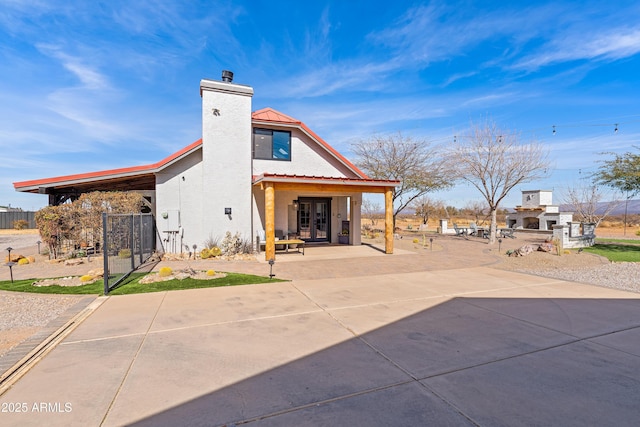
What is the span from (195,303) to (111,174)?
27.9 feet

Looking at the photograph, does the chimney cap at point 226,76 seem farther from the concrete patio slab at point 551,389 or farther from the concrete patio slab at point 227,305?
the concrete patio slab at point 551,389

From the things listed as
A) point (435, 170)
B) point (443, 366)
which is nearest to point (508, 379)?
point (443, 366)

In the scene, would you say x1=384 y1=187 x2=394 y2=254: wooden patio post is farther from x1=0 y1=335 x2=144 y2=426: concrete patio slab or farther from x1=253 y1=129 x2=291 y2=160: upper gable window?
x1=0 y1=335 x2=144 y2=426: concrete patio slab

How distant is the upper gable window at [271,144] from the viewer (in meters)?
13.6

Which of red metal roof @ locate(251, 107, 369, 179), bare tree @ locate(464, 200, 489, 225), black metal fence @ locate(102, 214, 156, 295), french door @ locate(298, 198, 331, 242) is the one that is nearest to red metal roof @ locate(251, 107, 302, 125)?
red metal roof @ locate(251, 107, 369, 179)

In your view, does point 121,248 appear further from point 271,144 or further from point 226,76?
point 226,76

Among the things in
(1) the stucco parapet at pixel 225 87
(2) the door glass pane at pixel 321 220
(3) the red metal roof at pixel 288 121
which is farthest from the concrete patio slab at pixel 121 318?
(2) the door glass pane at pixel 321 220

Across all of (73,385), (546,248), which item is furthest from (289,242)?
(546,248)

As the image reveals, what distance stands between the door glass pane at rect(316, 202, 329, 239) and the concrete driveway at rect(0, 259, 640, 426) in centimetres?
988

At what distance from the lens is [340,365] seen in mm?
3488

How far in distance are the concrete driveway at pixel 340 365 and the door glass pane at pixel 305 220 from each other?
9.50m

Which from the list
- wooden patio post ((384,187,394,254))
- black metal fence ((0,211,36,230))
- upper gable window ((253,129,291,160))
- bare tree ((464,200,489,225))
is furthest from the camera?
bare tree ((464,200,489,225))

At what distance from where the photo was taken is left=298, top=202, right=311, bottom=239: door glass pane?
51.2 ft

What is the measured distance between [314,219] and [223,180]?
17.3ft
